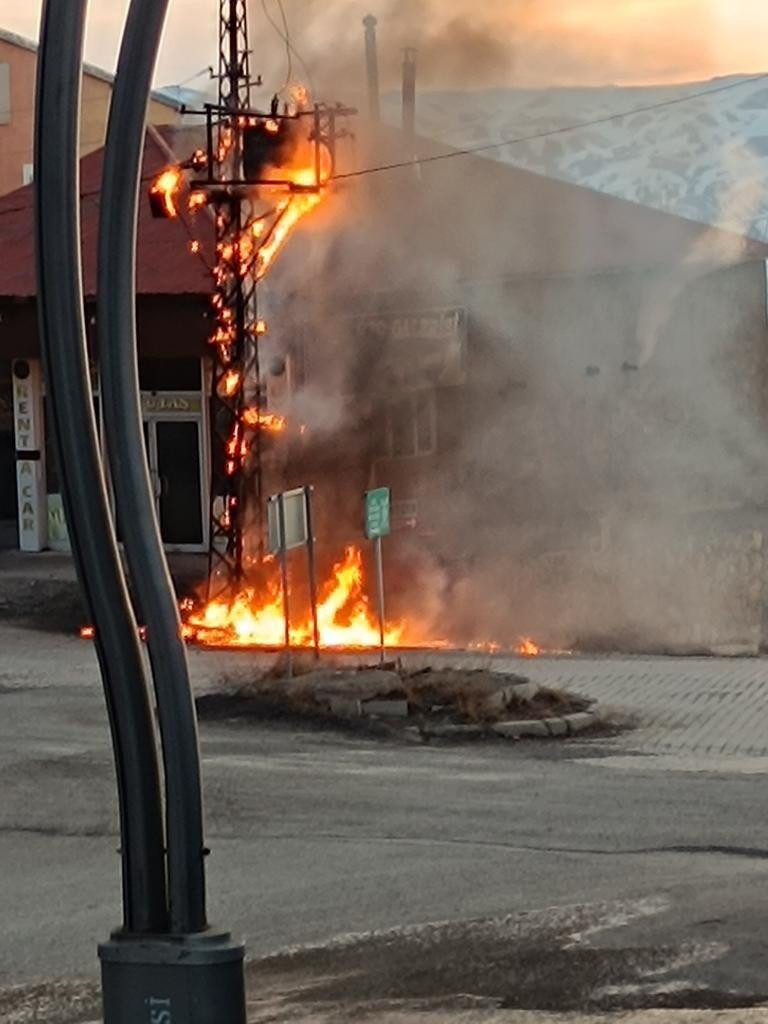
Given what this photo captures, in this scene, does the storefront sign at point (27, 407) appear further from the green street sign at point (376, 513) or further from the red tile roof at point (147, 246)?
the green street sign at point (376, 513)

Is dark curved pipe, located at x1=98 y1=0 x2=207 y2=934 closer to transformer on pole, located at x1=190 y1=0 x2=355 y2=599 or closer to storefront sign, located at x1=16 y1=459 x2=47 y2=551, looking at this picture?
transformer on pole, located at x1=190 y1=0 x2=355 y2=599

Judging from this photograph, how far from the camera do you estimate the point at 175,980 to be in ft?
18.7

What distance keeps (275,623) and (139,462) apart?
60.2 feet

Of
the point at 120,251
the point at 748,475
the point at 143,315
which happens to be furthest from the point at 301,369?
the point at 120,251

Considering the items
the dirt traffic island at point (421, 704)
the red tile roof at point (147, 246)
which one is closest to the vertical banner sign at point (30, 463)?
the red tile roof at point (147, 246)

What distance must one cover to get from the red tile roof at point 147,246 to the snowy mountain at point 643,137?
3.73 m

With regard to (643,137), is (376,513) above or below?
below

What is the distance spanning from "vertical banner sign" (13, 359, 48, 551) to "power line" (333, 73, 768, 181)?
17.6 feet

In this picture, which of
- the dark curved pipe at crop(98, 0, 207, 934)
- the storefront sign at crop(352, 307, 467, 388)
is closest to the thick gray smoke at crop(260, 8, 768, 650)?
the storefront sign at crop(352, 307, 467, 388)

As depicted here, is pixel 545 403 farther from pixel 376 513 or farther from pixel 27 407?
pixel 376 513

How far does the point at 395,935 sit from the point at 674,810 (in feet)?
13.1

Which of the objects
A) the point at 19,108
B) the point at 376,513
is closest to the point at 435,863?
the point at 376,513

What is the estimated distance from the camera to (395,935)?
9.62 m

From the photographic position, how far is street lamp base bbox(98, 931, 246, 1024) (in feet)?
18.7
